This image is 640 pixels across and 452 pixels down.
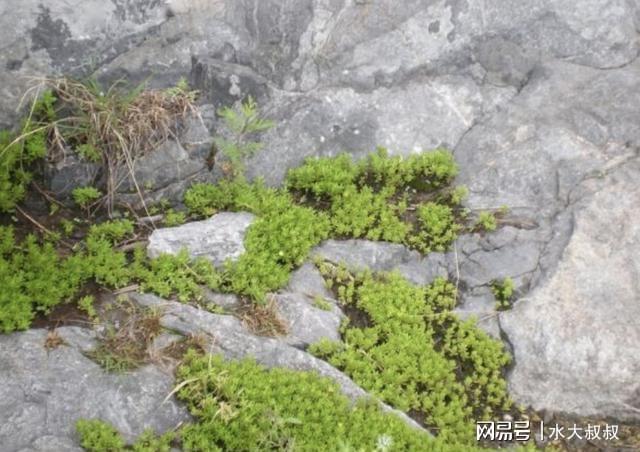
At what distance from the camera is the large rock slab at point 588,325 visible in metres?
5.98

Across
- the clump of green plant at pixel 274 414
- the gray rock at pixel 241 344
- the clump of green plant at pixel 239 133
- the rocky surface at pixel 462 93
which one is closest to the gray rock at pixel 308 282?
the rocky surface at pixel 462 93

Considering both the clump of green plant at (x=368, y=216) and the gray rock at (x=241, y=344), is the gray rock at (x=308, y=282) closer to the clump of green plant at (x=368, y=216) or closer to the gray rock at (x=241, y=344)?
the clump of green plant at (x=368, y=216)

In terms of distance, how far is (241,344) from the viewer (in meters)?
5.83

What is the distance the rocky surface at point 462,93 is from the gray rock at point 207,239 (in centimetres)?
64

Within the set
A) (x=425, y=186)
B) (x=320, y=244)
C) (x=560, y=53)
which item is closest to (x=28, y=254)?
(x=320, y=244)

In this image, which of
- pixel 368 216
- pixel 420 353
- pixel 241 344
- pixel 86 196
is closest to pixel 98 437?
pixel 241 344

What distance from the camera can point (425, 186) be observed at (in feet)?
23.8

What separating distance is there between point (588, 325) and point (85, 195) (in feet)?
16.0

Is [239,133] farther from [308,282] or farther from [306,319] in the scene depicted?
[306,319]

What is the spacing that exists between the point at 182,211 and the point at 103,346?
1.81 m

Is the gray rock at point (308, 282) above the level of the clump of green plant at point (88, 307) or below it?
below

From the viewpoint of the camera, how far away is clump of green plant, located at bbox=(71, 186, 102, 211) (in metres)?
6.64

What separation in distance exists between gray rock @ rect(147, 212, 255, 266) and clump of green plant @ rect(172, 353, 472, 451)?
119 cm

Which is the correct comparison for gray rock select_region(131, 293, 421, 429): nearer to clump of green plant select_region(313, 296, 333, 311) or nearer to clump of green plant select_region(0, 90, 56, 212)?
clump of green plant select_region(313, 296, 333, 311)
